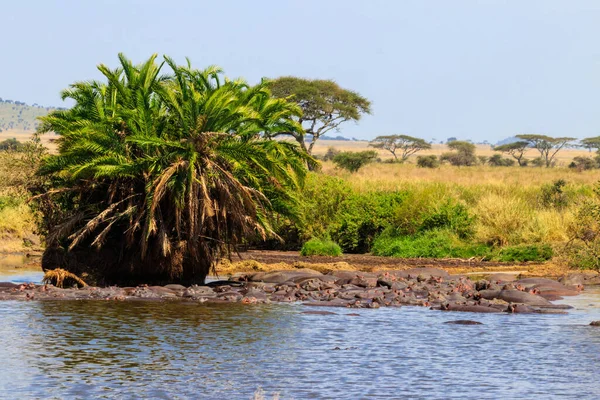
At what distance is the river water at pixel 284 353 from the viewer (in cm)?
1216

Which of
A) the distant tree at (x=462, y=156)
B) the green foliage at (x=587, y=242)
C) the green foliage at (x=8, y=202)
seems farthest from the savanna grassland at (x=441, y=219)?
the distant tree at (x=462, y=156)

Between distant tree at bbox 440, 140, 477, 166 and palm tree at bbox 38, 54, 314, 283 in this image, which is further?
distant tree at bbox 440, 140, 477, 166

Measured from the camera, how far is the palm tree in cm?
2112

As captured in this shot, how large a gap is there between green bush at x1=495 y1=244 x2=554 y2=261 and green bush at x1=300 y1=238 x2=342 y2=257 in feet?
18.7

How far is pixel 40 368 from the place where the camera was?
13188 millimetres

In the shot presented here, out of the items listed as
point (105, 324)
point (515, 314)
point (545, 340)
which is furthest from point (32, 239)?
point (545, 340)

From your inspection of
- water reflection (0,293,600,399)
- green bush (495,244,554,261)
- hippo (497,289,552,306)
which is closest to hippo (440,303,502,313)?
water reflection (0,293,600,399)

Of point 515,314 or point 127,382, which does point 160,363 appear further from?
point 515,314

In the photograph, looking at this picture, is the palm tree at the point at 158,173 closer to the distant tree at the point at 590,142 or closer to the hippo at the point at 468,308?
the hippo at the point at 468,308

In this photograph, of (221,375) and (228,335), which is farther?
(228,335)

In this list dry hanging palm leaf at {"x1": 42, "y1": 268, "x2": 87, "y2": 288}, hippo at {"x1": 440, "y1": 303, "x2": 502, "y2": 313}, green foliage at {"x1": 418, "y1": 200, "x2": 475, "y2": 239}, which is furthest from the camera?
green foliage at {"x1": 418, "y1": 200, "x2": 475, "y2": 239}

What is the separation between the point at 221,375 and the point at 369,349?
131 inches

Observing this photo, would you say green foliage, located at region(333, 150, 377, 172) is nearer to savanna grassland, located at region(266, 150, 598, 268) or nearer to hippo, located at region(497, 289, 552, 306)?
savanna grassland, located at region(266, 150, 598, 268)

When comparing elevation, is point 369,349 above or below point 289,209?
below
